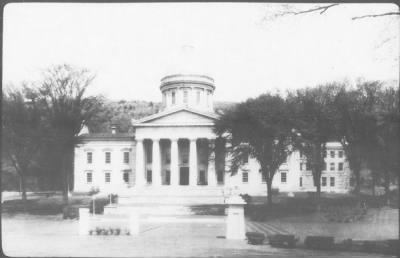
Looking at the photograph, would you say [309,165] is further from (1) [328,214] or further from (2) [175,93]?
(2) [175,93]

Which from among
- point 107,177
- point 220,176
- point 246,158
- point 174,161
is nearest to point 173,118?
point 174,161

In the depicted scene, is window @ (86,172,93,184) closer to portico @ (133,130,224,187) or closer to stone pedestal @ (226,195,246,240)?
portico @ (133,130,224,187)

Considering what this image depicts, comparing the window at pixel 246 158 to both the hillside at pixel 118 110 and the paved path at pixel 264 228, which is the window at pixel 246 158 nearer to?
the hillside at pixel 118 110

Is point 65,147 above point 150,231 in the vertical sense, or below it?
above

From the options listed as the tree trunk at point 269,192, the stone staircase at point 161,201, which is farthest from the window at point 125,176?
the tree trunk at point 269,192

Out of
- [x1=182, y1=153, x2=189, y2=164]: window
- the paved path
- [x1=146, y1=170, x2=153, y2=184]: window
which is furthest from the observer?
[x1=182, y1=153, x2=189, y2=164]: window

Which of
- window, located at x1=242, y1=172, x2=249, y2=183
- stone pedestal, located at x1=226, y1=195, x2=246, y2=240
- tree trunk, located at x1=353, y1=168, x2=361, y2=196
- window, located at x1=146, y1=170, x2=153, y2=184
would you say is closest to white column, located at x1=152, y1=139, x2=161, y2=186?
window, located at x1=146, y1=170, x2=153, y2=184

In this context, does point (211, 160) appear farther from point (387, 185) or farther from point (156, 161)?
point (156, 161)

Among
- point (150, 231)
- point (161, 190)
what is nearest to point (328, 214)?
point (150, 231)
